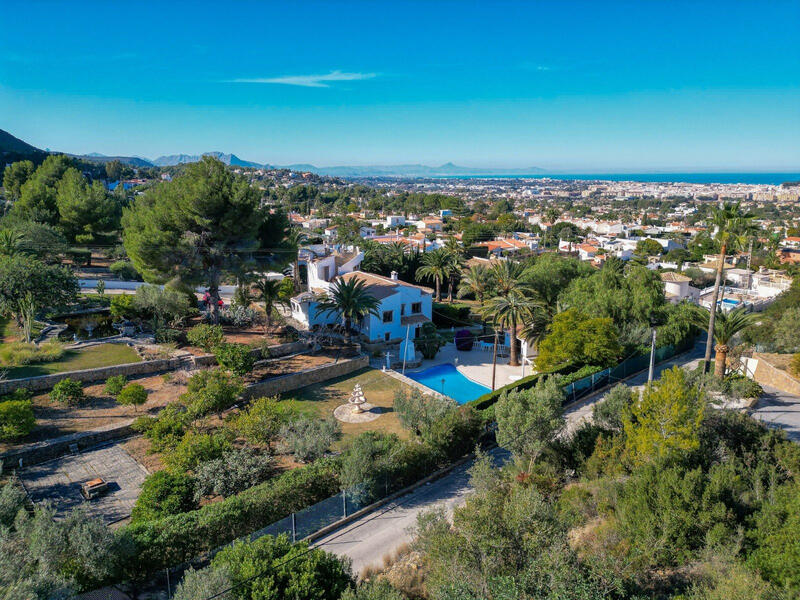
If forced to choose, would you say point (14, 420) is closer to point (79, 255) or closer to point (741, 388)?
point (741, 388)

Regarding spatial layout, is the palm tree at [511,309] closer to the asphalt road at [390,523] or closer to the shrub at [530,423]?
the asphalt road at [390,523]

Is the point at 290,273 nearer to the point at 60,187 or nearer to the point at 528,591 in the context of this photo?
the point at 60,187

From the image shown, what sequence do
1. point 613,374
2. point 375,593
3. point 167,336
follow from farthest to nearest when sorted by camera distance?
point 613,374, point 167,336, point 375,593

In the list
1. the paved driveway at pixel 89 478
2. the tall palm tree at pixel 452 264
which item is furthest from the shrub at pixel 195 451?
the tall palm tree at pixel 452 264

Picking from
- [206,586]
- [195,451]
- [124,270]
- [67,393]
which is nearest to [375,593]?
[206,586]

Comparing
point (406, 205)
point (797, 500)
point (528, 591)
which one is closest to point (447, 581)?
point (528, 591)

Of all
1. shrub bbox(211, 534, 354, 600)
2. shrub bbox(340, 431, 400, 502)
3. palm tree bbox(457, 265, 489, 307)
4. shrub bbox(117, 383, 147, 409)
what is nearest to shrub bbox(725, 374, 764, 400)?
shrub bbox(340, 431, 400, 502)
